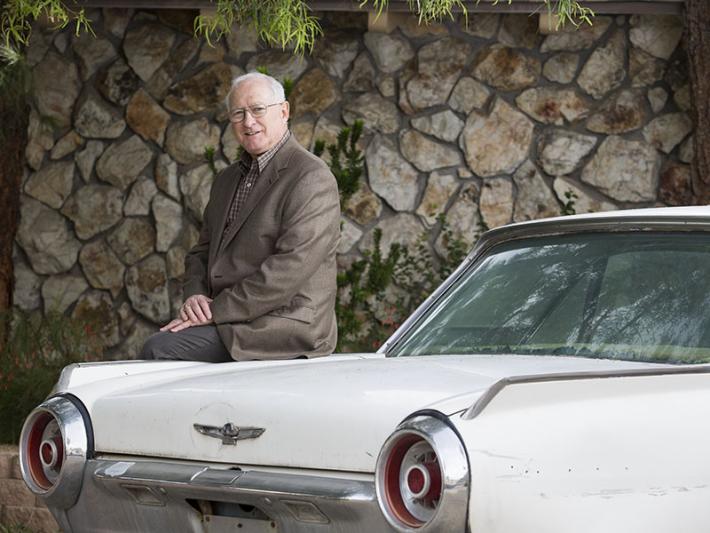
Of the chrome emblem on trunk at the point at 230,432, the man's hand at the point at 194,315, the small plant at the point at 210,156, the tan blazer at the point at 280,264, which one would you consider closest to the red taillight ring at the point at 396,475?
the chrome emblem on trunk at the point at 230,432

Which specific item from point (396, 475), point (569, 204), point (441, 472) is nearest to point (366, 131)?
point (569, 204)

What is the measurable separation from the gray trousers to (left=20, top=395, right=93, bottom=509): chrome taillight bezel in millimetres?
1291

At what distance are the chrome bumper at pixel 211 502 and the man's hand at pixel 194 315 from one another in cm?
164

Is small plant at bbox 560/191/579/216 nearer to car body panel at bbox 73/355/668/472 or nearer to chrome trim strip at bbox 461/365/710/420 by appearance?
car body panel at bbox 73/355/668/472

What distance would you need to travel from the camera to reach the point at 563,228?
13.1 ft

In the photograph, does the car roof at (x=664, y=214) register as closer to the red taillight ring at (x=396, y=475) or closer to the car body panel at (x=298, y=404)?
the car body panel at (x=298, y=404)

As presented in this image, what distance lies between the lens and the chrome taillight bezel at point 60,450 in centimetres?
338

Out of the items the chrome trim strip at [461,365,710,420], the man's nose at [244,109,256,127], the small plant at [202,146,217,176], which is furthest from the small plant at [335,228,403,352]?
the chrome trim strip at [461,365,710,420]

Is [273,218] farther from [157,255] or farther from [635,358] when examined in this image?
[157,255]

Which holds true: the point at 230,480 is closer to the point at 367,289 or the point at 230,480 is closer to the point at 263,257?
the point at 263,257

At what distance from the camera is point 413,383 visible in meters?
3.10

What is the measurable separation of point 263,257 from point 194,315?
345mm

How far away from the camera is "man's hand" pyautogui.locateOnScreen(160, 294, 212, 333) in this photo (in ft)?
16.5

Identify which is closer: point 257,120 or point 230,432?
point 230,432
